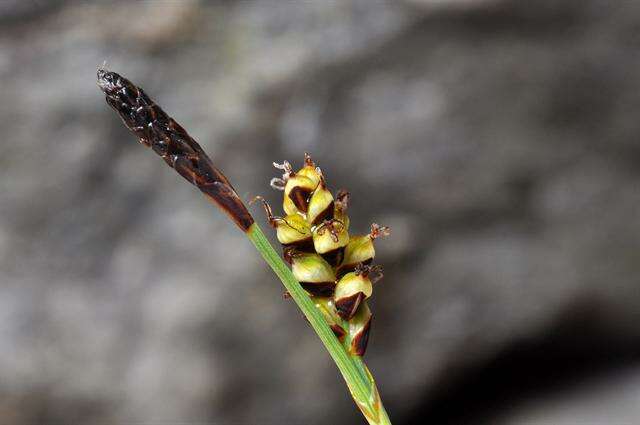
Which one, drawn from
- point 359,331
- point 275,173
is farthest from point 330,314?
point 275,173

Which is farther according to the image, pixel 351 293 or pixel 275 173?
pixel 275 173

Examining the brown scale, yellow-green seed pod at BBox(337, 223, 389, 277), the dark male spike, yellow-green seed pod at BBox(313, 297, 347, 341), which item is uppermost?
the dark male spike

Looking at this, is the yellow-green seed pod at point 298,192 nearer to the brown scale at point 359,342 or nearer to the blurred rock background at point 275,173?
the brown scale at point 359,342

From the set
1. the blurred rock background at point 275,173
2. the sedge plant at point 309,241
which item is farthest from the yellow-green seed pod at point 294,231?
the blurred rock background at point 275,173

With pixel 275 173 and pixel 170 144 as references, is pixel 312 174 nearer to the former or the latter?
pixel 170 144

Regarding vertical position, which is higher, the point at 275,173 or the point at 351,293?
the point at 351,293

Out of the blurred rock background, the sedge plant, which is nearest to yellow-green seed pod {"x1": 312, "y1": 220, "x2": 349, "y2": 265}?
the sedge plant

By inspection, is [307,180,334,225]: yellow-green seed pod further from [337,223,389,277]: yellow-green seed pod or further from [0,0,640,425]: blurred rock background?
[0,0,640,425]: blurred rock background

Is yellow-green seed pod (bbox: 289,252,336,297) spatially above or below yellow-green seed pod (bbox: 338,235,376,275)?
above
